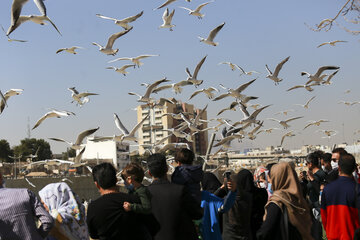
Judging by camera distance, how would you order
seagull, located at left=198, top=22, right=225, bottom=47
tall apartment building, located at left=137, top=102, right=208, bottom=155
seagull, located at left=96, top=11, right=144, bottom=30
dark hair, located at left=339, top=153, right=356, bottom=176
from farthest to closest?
tall apartment building, located at left=137, top=102, right=208, bottom=155, seagull, located at left=198, top=22, right=225, bottom=47, seagull, located at left=96, top=11, right=144, bottom=30, dark hair, located at left=339, top=153, right=356, bottom=176

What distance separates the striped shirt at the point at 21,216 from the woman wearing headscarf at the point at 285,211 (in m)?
1.65

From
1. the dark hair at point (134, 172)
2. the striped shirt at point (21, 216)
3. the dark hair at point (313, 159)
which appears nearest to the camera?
the striped shirt at point (21, 216)

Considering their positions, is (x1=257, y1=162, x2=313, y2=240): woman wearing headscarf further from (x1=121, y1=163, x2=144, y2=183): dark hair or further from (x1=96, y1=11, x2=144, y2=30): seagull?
(x1=96, y1=11, x2=144, y2=30): seagull

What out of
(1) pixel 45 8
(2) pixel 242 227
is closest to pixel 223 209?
(2) pixel 242 227

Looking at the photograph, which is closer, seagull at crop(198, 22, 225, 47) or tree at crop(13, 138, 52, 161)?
seagull at crop(198, 22, 225, 47)

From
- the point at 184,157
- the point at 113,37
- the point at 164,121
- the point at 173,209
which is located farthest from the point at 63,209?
the point at 164,121

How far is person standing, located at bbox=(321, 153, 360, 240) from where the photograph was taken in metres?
5.33

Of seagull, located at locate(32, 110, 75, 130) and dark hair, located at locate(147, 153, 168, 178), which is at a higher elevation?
seagull, located at locate(32, 110, 75, 130)

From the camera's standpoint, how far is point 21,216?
4051 mm

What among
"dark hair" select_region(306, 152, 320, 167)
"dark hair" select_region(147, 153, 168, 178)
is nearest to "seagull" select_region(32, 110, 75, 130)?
"dark hair" select_region(306, 152, 320, 167)

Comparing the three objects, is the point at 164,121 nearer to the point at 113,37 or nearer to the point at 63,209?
the point at 113,37

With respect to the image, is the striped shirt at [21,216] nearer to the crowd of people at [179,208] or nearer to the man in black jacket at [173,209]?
the crowd of people at [179,208]

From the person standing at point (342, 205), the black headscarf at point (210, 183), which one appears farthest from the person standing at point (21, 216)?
the person standing at point (342, 205)

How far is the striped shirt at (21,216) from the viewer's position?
13.3ft
